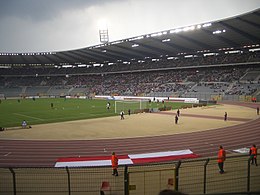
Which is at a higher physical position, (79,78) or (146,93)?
(79,78)

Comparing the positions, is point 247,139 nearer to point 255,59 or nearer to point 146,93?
point 255,59

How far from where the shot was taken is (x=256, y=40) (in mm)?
52406

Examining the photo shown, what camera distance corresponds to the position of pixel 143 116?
1268 inches

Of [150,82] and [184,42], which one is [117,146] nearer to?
[184,42]

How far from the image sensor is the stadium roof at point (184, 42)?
136 ft

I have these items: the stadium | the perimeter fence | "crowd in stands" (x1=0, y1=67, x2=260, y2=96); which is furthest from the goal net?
the perimeter fence

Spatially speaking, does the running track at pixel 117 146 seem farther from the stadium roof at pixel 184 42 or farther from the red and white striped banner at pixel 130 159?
the stadium roof at pixel 184 42

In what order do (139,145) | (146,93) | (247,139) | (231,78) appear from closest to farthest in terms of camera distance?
(139,145)
(247,139)
(231,78)
(146,93)

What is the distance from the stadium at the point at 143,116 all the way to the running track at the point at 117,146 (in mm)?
77

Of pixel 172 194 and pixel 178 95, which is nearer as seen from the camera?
pixel 172 194

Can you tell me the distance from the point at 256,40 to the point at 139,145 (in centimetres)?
4757

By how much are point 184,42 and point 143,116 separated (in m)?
31.5

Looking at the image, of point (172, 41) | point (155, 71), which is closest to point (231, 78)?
point (172, 41)

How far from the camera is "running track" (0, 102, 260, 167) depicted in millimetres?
14664
